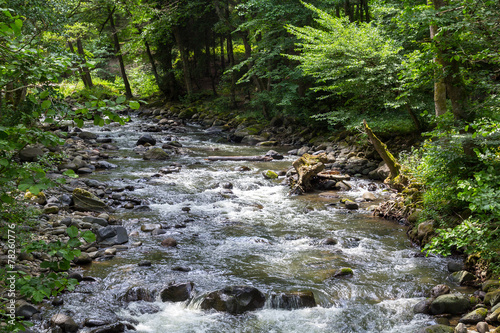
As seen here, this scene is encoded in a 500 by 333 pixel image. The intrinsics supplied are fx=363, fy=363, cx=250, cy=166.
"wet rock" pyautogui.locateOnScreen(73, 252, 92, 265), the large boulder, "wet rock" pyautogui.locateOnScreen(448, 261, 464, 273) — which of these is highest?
the large boulder

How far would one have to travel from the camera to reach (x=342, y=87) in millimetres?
13438

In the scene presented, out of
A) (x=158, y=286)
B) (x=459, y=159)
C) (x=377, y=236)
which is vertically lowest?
(x=377, y=236)

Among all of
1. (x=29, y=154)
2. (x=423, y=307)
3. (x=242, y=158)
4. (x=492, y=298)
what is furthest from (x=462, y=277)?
(x=29, y=154)

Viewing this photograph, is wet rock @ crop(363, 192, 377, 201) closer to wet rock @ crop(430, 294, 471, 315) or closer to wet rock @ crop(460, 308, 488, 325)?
wet rock @ crop(430, 294, 471, 315)

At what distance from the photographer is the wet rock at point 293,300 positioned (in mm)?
5379

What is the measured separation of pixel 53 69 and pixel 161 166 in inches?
461

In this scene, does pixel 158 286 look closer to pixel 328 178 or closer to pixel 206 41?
pixel 328 178

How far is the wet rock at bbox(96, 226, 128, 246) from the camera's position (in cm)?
725

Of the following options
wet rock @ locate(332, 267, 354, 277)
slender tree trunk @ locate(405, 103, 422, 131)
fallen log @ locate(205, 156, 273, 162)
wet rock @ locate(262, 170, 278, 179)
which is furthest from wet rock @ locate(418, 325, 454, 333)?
fallen log @ locate(205, 156, 273, 162)

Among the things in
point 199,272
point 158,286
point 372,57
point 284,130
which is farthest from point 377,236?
point 284,130

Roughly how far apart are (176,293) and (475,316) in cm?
412

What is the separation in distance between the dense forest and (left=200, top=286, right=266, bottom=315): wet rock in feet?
6.95

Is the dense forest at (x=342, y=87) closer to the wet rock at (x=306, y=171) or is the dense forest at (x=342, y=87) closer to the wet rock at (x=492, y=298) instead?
the wet rock at (x=492, y=298)

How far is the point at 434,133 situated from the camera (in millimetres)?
6477
